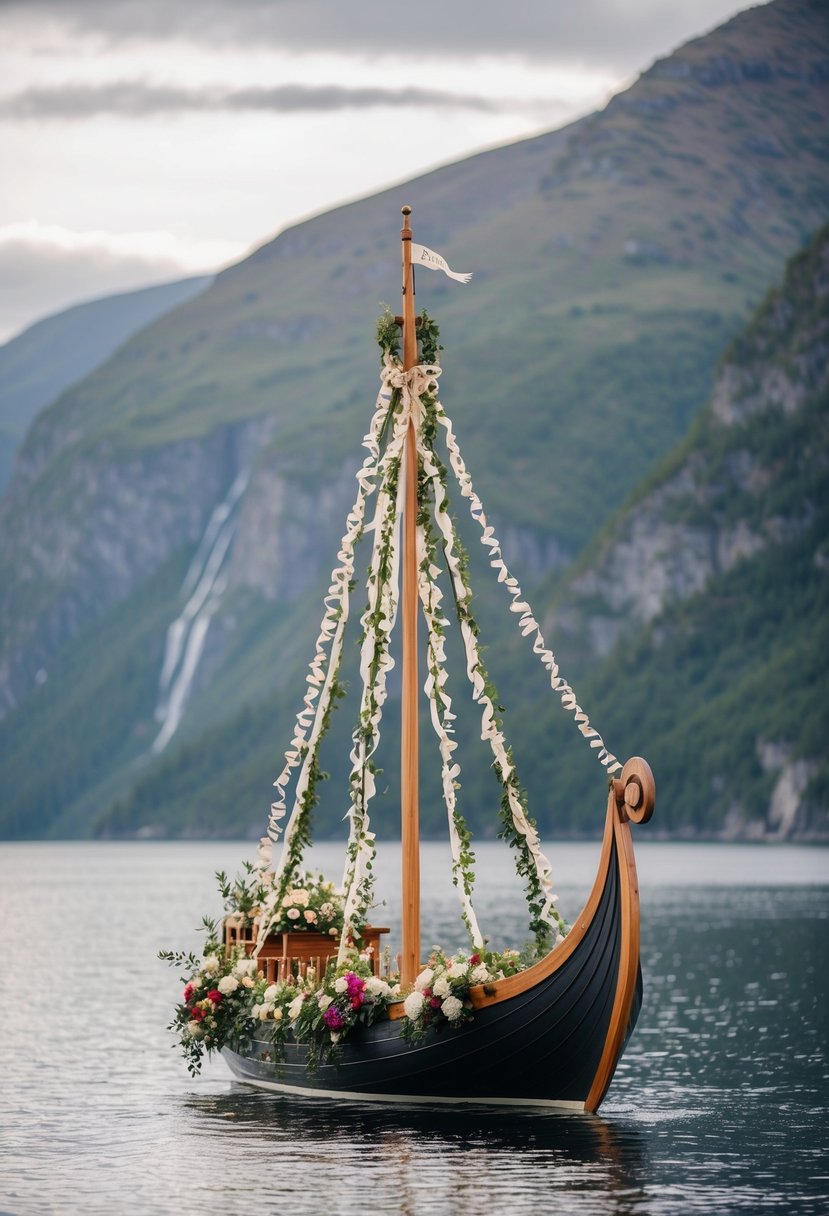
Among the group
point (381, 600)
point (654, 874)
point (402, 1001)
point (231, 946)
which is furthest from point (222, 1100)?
point (654, 874)

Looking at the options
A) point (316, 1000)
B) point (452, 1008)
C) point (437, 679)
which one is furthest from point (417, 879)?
point (437, 679)

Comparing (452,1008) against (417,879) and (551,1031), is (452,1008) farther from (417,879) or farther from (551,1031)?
(417,879)

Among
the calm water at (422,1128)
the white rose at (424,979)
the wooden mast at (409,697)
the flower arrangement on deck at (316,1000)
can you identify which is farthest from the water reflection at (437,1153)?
the wooden mast at (409,697)

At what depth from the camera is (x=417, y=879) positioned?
38406 mm

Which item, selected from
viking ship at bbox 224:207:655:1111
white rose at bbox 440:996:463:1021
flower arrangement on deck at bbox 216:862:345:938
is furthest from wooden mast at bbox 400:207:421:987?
flower arrangement on deck at bbox 216:862:345:938

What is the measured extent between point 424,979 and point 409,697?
497cm

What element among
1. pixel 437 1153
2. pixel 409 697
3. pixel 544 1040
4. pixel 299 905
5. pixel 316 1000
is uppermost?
pixel 409 697

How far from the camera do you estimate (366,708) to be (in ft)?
131

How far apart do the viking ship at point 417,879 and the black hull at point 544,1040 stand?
32mm

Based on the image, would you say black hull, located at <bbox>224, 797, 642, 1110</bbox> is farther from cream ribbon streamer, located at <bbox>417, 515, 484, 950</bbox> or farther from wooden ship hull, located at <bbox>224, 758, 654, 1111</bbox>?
cream ribbon streamer, located at <bbox>417, 515, 484, 950</bbox>

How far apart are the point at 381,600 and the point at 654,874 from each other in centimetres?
14138

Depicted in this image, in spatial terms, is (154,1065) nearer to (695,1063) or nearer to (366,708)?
(695,1063)

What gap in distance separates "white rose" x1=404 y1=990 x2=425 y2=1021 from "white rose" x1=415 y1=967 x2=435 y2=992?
0.48 feet

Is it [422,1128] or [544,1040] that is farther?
[422,1128]
